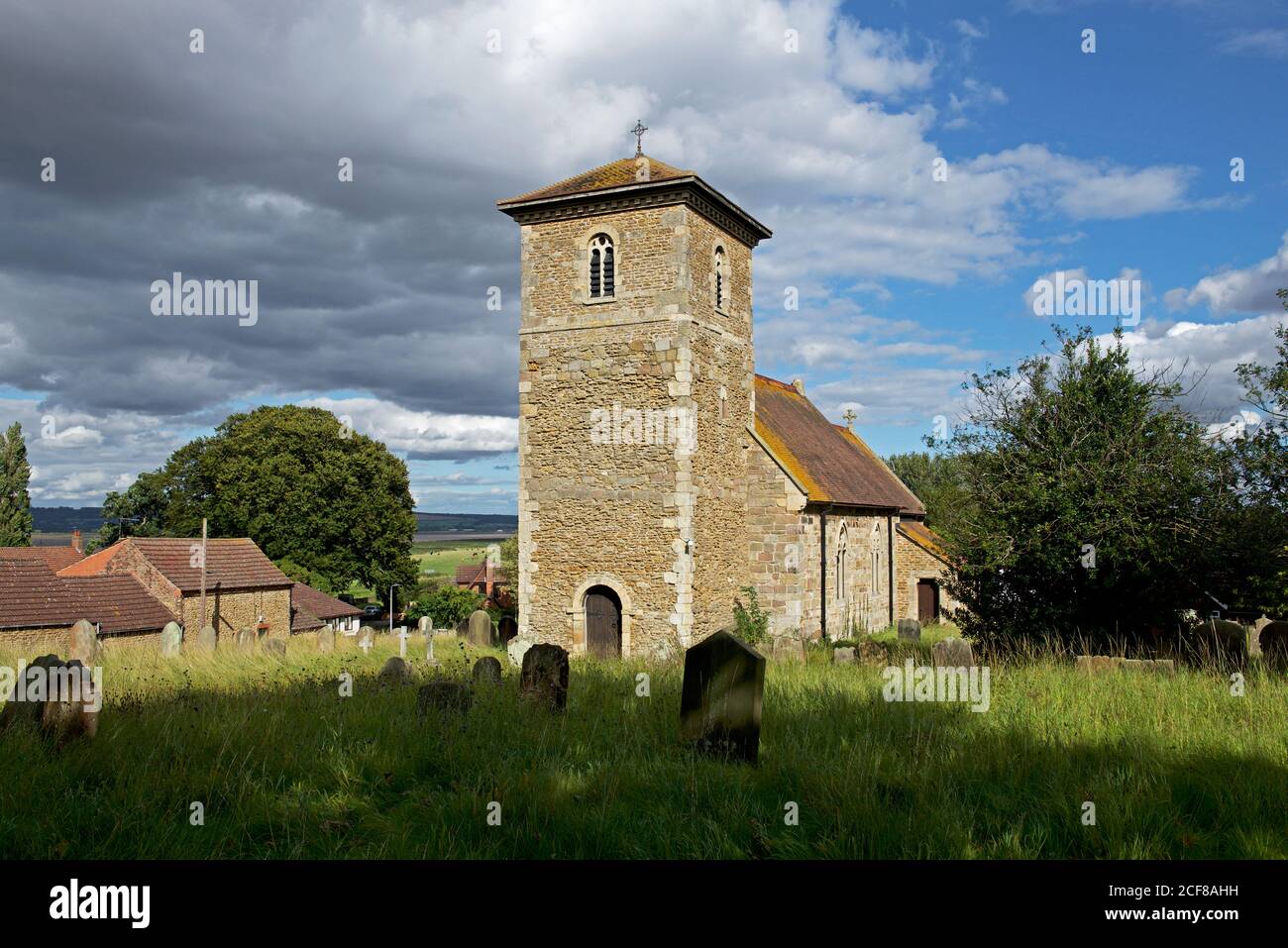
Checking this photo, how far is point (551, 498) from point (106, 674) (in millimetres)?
10285

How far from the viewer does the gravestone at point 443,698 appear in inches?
298

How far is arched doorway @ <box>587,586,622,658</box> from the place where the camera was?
62.2 feet

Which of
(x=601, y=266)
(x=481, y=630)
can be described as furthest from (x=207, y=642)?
(x=601, y=266)

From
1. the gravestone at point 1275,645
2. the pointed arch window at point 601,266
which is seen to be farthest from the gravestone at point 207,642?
the gravestone at point 1275,645

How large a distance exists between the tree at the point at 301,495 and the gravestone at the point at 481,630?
2365cm

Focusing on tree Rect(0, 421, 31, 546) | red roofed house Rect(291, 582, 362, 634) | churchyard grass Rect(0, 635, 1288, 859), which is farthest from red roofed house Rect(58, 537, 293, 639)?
churchyard grass Rect(0, 635, 1288, 859)

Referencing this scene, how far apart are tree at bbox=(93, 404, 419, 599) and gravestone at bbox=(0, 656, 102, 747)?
35870 mm

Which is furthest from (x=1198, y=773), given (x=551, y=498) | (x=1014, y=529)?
(x=551, y=498)

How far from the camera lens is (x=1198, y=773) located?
5.49m

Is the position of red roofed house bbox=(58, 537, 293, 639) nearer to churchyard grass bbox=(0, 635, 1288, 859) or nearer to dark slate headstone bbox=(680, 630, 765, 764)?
churchyard grass bbox=(0, 635, 1288, 859)

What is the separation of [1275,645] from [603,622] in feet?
41.5

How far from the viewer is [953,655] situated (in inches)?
404

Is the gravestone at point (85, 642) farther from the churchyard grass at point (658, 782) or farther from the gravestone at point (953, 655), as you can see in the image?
the gravestone at point (953, 655)
